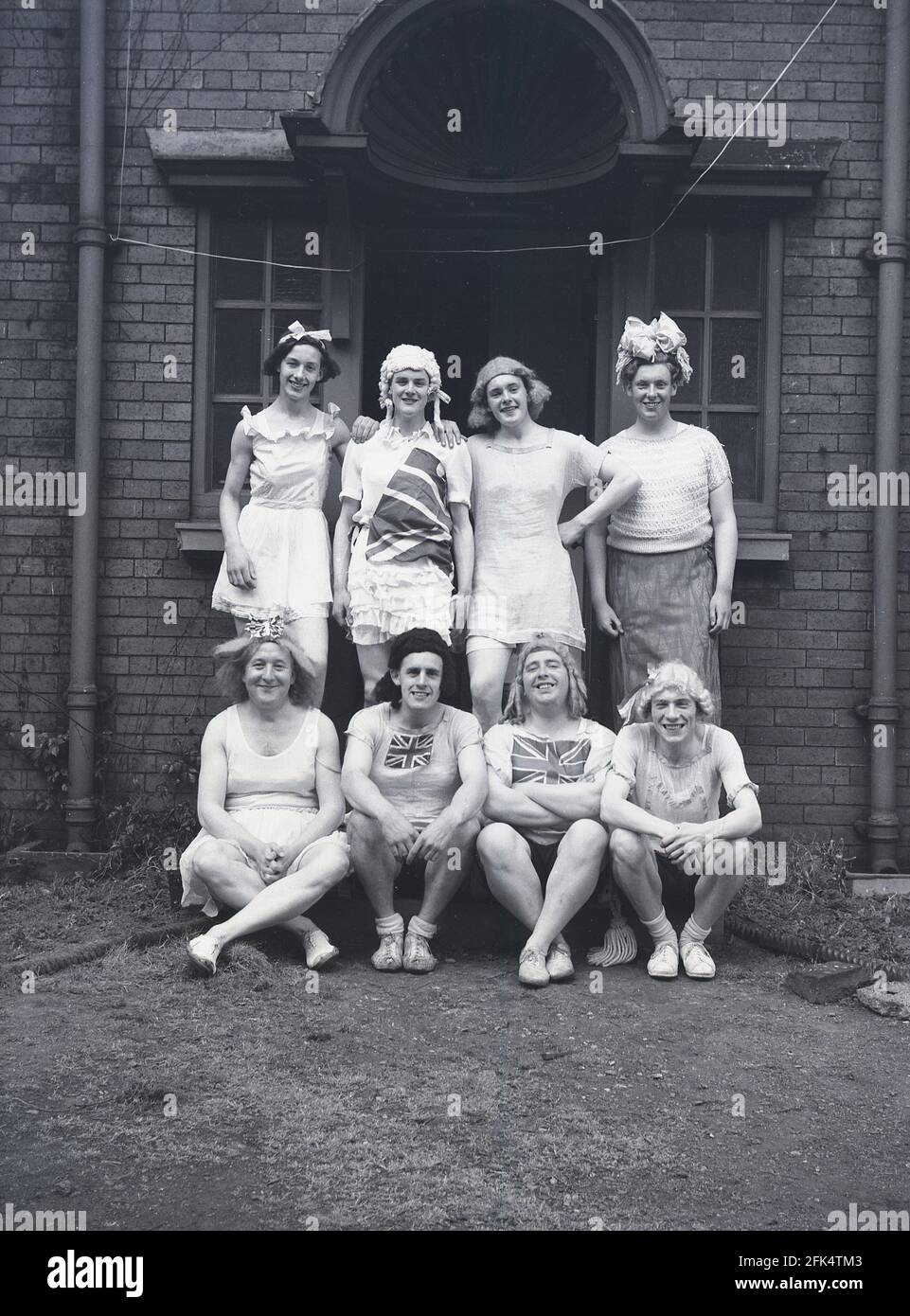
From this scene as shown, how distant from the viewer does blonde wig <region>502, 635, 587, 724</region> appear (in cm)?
474

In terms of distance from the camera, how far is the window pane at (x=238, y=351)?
6297 mm

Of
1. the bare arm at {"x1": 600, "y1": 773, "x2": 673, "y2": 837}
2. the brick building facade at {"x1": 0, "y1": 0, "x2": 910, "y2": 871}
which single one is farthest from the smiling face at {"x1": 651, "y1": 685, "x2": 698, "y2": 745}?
the brick building facade at {"x1": 0, "y1": 0, "x2": 910, "y2": 871}

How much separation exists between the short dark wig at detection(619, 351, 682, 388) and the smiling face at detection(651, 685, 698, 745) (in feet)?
4.93

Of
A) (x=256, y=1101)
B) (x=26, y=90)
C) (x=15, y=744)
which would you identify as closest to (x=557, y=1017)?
(x=256, y=1101)

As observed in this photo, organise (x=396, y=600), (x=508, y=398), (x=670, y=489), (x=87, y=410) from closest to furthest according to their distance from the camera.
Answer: (x=396, y=600)
(x=508, y=398)
(x=670, y=489)
(x=87, y=410)

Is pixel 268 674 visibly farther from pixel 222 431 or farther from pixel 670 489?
pixel 222 431

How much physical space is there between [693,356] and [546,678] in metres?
Answer: 2.43

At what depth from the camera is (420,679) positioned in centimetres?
457

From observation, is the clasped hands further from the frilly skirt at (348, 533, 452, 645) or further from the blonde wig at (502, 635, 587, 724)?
the frilly skirt at (348, 533, 452, 645)

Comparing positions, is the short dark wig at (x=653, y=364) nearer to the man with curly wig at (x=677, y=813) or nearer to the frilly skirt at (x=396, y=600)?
the frilly skirt at (x=396, y=600)

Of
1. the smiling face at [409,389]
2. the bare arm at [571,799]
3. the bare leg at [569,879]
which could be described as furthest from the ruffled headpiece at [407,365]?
the bare leg at [569,879]

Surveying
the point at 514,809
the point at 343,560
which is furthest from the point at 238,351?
the point at 514,809

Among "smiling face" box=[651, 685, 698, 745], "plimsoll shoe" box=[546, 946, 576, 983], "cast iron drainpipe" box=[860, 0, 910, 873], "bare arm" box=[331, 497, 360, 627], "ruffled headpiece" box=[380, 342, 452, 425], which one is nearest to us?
"plimsoll shoe" box=[546, 946, 576, 983]

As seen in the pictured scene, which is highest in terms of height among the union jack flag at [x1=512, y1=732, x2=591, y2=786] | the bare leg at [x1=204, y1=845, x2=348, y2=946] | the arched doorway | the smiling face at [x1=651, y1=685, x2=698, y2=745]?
the arched doorway
